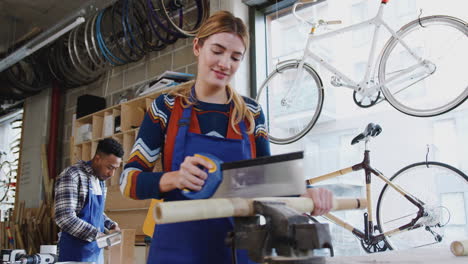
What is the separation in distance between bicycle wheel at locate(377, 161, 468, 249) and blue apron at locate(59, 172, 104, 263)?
6.42 ft

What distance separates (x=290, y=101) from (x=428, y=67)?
1101mm

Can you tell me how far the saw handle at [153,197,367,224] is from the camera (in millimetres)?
608

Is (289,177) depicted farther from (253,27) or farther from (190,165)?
(253,27)

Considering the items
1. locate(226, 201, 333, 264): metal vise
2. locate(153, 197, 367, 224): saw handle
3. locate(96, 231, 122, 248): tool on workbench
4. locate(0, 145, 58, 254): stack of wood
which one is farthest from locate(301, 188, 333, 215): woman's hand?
locate(0, 145, 58, 254): stack of wood

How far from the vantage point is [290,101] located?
139 inches

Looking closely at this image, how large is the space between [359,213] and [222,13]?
2.31 meters

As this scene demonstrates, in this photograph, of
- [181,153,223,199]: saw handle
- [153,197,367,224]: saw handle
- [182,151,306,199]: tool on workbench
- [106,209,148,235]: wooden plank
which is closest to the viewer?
[153,197,367,224]: saw handle

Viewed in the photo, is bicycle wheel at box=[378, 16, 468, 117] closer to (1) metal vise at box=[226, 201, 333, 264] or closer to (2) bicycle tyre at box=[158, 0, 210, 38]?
(2) bicycle tyre at box=[158, 0, 210, 38]

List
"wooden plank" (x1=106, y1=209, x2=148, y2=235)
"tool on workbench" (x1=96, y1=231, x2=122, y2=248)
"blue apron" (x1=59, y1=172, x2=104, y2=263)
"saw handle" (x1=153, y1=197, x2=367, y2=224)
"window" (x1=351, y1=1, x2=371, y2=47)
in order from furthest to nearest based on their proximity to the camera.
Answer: "wooden plank" (x1=106, y1=209, x2=148, y2=235), "window" (x1=351, y1=1, x2=371, y2=47), "blue apron" (x1=59, y1=172, x2=104, y2=263), "tool on workbench" (x1=96, y1=231, x2=122, y2=248), "saw handle" (x1=153, y1=197, x2=367, y2=224)

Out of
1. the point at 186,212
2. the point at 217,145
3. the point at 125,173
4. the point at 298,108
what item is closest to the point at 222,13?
the point at 217,145

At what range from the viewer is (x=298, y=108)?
3.50 metres

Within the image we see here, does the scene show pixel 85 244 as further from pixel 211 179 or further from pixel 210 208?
pixel 210 208

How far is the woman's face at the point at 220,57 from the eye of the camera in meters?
1.13

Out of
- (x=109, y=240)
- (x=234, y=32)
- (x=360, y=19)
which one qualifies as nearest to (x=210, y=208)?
(x=234, y=32)
